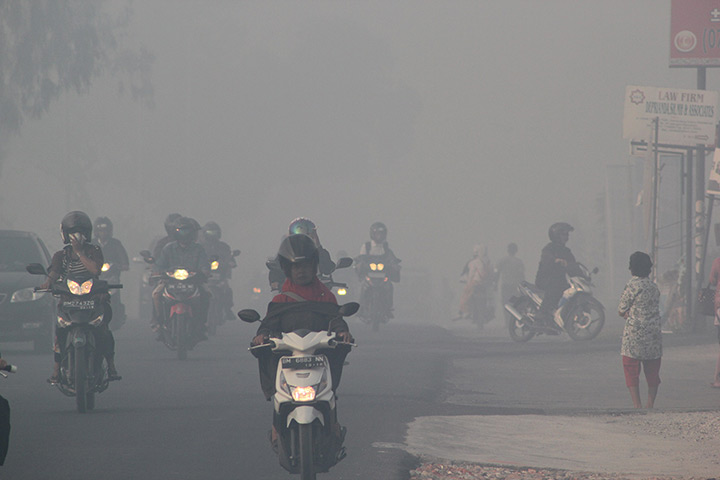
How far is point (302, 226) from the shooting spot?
13.5 metres

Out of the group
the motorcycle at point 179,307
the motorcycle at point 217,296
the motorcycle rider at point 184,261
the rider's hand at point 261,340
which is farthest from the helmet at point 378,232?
the rider's hand at point 261,340

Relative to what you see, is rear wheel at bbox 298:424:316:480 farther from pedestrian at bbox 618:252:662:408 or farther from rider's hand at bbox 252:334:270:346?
pedestrian at bbox 618:252:662:408

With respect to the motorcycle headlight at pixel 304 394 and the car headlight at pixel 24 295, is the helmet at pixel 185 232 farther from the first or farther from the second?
the motorcycle headlight at pixel 304 394

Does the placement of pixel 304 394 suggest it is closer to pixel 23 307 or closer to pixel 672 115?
pixel 23 307

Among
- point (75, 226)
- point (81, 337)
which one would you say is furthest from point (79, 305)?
point (75, 226)

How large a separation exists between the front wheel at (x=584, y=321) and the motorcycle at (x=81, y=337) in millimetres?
13424

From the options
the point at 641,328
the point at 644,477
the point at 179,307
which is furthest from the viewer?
the point at 179,307

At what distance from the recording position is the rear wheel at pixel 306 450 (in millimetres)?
6953

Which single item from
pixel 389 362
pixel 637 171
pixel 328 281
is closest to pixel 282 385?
pixel 328 281

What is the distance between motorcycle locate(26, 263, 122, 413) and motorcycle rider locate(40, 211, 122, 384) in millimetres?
75

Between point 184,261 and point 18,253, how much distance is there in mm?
3052

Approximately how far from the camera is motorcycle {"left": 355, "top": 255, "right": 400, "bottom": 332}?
2648cm

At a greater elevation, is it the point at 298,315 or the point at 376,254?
the point at 298,315

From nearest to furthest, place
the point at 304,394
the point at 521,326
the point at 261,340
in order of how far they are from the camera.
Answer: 1. the point at 304,394
2. the point at 261,340
3. the point at 521,326
